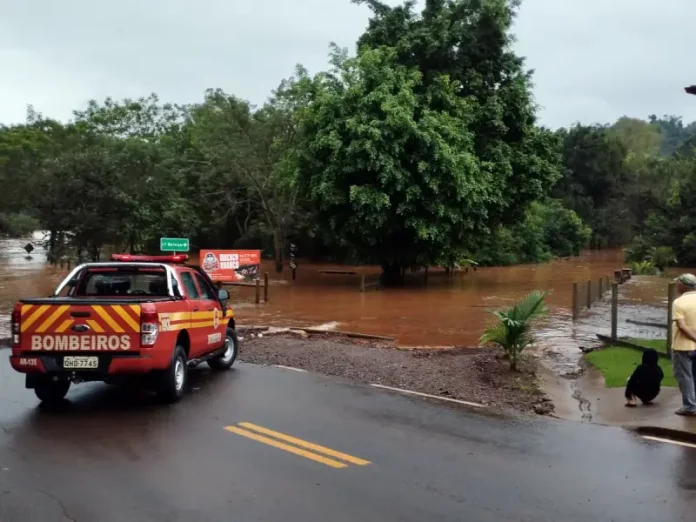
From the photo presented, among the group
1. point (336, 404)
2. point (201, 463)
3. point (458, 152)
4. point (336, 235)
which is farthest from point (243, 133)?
point (201, 463)

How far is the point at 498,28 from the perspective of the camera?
32.2 m

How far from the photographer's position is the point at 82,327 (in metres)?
8.56

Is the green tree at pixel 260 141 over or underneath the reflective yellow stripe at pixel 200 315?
over

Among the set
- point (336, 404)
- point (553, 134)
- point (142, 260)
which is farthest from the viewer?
point (553, 134)

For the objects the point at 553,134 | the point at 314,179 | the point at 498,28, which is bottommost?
the point at 314,179

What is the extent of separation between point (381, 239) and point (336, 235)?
214cm

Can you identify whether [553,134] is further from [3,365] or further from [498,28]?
[3,365]

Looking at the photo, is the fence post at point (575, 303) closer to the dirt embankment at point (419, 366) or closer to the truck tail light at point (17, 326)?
the dirt embankment at point (419, 366)

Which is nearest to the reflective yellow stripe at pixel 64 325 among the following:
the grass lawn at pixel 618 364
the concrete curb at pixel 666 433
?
the concrete curb at pixel 666 433

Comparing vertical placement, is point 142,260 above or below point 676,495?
above

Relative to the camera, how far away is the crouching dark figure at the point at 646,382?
361 inches

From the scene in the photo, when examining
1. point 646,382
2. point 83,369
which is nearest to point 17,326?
point 83,369

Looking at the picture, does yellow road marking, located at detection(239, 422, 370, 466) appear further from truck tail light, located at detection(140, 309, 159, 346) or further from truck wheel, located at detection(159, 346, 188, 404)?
truck tail light, located at detection(140, 309, 159, 346)

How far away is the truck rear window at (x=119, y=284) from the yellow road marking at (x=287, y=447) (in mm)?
2994
